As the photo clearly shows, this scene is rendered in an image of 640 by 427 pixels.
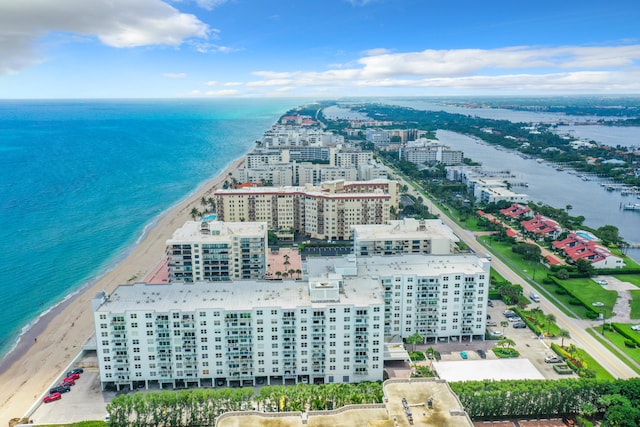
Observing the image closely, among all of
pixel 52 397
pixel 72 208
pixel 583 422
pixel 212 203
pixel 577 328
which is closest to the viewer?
pixel 583 422

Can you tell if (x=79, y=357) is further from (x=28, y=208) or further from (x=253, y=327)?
A: (x=28, y=208)

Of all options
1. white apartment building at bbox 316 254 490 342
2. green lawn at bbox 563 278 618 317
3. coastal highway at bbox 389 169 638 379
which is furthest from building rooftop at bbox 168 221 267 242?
green lawn at bbox 563 278 618 317

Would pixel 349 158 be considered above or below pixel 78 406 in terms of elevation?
above

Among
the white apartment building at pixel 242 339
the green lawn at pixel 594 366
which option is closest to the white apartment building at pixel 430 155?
the green lawn at pixel 594 366

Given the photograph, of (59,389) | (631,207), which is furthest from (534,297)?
(631,207)

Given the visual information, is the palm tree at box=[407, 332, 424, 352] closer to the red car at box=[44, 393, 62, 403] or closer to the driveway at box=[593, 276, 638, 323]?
the driveway at box=[593, 276, 638, 323]

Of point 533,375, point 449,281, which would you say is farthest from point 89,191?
point 533,375

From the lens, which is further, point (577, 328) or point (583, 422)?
point (577, 328)

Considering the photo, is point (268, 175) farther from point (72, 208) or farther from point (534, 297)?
point (534, 297)

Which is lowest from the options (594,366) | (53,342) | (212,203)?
(53,342)
